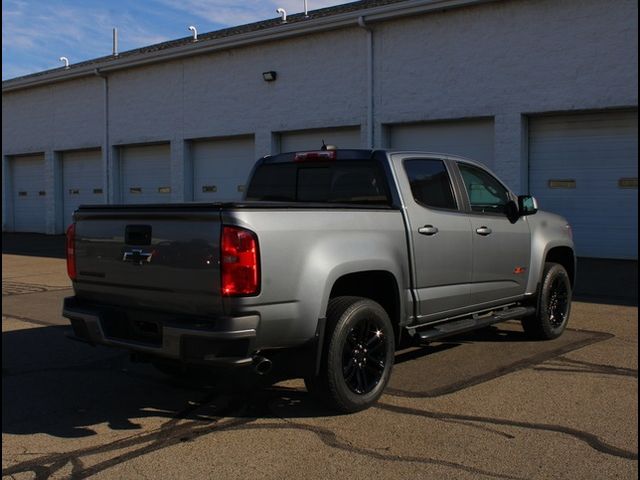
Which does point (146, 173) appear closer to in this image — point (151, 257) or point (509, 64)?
point (509, 64)

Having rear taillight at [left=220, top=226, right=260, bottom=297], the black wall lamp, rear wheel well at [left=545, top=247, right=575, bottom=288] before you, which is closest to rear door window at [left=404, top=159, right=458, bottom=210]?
rear taillight at [left=220, top=226, right=260, bottom=297]

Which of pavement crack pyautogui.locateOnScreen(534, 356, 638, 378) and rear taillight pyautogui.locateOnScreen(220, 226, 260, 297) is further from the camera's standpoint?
pavement crack pyautogui.locateOnScreen(534, 356, 638, 378)

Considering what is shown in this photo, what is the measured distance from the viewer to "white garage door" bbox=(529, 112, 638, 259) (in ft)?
47.7

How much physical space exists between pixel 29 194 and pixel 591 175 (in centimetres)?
2252

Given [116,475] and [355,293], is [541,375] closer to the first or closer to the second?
[355,293]

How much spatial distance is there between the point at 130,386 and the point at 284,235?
2.28 meters

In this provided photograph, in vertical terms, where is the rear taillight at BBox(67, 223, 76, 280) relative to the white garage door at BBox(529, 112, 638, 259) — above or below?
below

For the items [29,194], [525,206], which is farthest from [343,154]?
[29,194]

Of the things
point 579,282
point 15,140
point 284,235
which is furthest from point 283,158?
point 15,140

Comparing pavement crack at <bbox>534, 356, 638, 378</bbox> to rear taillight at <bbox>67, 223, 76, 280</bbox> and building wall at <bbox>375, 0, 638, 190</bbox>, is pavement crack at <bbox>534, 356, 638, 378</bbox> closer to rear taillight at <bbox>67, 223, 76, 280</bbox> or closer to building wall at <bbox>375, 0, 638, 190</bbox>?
rear taillight at <bbox>67, 223, 76, 280</bbox>

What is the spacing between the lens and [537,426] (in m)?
4.60

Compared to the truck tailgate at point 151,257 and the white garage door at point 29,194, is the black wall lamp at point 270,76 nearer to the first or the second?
the white garage door at point 29,194

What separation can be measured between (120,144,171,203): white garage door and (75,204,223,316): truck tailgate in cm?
1786

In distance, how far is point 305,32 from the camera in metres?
18.4
